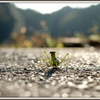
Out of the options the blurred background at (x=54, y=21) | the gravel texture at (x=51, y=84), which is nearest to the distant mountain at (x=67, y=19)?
the blurred background at (x=54, y=21)

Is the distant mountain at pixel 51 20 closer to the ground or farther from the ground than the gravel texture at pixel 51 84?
farther from the ground

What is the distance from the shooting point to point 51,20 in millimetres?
10695

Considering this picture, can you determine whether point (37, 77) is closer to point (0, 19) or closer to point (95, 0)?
point (95, 0)

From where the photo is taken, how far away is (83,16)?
372 inches

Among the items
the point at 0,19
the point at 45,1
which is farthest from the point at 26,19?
the point at 45,1

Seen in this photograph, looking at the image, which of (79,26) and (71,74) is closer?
(71,74)

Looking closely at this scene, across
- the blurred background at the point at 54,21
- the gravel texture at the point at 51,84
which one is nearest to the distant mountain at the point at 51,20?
the blurred background at the point at 54,21

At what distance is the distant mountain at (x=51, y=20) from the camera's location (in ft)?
31.3

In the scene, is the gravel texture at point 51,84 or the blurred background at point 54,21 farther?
the blurred background at point 54,21

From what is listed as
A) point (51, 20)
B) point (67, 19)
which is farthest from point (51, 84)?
point (51, 20)

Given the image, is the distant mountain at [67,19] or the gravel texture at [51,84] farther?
the distant mountain at [67,19]

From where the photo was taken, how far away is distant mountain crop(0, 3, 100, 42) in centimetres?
955

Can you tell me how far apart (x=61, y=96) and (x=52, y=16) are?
987cm

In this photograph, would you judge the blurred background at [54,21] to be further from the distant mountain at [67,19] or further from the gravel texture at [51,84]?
the gravel texture at [51,84]
